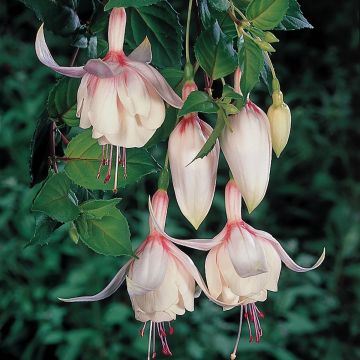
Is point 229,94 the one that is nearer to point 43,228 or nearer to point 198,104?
point 198,104

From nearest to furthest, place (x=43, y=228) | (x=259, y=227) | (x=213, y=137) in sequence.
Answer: (x=213, y=137), (x=43, y=228), (x=259, y=227)

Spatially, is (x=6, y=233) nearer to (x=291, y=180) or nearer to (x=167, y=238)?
(x=291, y=180)

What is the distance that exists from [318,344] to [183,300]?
1197mm

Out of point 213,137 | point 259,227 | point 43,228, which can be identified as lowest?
point 259,227

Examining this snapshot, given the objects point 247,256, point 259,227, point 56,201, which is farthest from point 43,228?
point 259,227

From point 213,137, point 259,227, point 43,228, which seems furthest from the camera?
point 259,227

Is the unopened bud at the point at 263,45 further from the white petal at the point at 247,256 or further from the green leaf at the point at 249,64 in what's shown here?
the white petal at the point at 247,256

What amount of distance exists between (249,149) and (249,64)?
0.15 ft

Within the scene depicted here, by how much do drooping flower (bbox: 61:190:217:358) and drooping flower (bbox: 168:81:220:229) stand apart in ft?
0.08

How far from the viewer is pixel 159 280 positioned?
1.48ft

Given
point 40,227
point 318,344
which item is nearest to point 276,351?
point 318,344

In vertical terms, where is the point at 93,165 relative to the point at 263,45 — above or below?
below

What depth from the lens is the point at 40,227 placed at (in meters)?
0.51

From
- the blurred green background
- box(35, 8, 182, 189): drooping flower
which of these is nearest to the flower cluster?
box(35, 8, 182, 189): drooping flower
